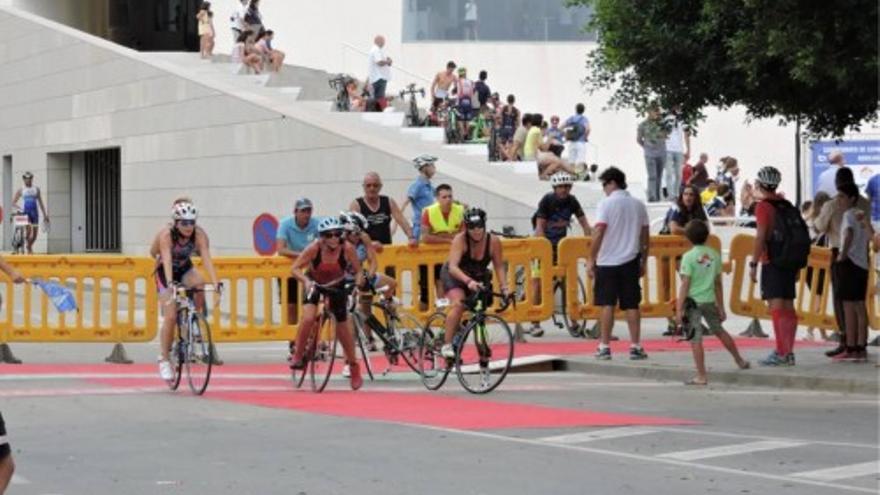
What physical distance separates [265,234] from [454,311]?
7610 millimetres

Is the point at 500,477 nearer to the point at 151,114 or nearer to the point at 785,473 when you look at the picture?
the point at 785,473

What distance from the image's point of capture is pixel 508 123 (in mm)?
35844

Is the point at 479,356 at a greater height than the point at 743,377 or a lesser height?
greater

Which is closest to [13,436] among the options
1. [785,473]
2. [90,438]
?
[90,438]

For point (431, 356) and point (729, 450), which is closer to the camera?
point (729, 450)

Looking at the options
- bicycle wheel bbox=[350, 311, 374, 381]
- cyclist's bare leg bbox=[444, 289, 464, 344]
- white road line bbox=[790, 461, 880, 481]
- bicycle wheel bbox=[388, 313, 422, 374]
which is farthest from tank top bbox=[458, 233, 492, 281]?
white road line bbox=[790, 461, 880, 481]

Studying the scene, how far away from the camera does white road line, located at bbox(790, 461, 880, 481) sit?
1164cm

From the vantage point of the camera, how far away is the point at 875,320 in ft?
76.6

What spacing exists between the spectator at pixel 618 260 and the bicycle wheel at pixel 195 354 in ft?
15.4

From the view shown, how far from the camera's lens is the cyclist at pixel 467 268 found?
1728cm

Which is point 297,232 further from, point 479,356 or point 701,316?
point 701,316

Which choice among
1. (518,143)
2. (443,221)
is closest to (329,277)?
(443,221)

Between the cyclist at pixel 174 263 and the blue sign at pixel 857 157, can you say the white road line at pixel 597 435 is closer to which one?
the cyclist at pixel 174 263

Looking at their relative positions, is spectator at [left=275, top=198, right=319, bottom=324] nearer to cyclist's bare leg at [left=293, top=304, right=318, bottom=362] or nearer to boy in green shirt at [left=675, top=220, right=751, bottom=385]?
cyclist's bare leg at [left=293, top=304, right=318, bottom=362]
